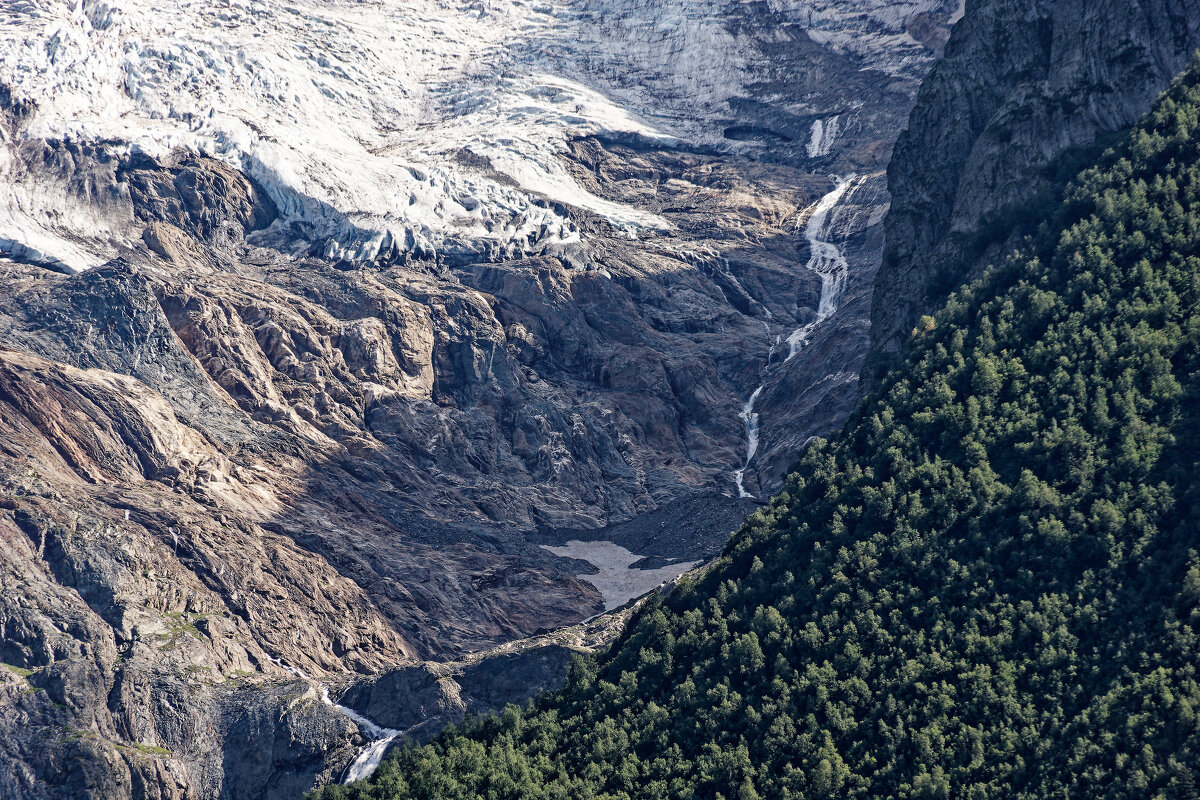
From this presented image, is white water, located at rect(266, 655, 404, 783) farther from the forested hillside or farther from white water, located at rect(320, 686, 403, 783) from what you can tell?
the forested hillside

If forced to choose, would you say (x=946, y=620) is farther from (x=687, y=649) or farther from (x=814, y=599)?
(x=687, y=649)

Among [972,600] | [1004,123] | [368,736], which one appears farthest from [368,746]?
[1004,123]

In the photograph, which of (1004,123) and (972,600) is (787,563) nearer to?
(972,600)

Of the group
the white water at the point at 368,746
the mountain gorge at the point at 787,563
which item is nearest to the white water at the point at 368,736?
the white water at the point at 368,746

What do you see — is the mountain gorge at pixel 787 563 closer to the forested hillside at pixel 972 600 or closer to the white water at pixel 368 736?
the forested hillside at pixel 972 600

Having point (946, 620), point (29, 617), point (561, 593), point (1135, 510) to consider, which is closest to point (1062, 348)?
point (1135, 510)

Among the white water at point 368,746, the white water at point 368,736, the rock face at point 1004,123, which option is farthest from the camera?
the rock face at point 1004,123
